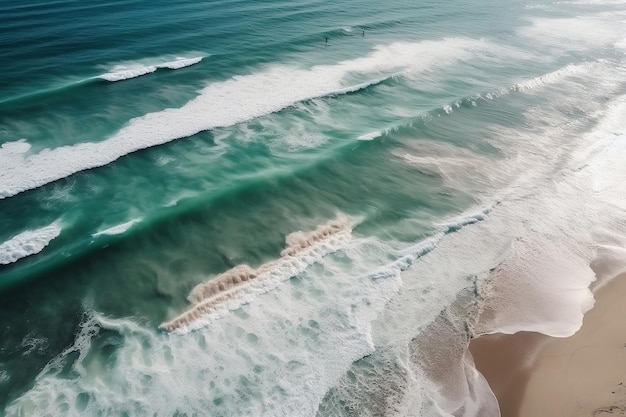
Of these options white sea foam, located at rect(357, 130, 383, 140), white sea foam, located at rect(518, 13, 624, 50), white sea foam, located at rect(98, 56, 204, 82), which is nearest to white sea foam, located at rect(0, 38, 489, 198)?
white sea foam, located at rect(98, 56, 204, 82)

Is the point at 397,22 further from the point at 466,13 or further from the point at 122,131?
the point at 122,131

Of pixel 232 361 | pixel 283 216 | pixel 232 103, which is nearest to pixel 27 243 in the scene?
pixel 232 361

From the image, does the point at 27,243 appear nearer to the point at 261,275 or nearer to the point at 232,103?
the point at 261,275

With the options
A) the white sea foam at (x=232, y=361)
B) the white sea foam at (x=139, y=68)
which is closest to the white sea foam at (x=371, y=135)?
the white sea foam at (x=232, y=361)

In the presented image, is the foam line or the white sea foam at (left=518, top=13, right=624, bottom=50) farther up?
the white sea foam at (left=518, top=13, right=624, bottom=50)

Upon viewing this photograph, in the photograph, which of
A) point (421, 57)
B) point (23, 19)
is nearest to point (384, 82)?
point (421, 57)

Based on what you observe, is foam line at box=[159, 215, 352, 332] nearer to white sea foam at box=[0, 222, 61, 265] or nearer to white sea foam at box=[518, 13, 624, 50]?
white sea foam at box=[0, 222, 61, 265]

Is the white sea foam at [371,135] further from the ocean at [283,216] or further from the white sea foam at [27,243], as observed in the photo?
the white sea foam at [27,243]
